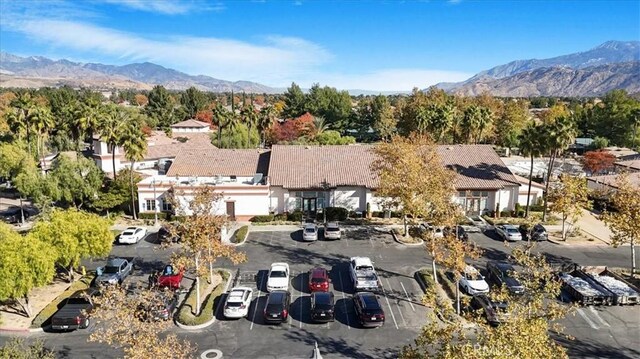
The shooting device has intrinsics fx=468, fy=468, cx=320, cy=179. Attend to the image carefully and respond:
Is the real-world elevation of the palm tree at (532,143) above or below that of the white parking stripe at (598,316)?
above

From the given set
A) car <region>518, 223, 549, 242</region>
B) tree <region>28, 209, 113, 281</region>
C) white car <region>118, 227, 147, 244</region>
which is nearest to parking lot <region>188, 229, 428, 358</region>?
tree <region>28, 209, 113, 281</region>

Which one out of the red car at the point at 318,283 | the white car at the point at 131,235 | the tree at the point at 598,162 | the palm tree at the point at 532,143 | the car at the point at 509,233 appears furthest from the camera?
the tree at the point at 598,162

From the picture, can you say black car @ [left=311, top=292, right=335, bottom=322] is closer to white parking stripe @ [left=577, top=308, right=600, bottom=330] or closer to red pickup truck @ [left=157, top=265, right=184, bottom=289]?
red pickup truck @ [left=157, top=265, right=184, bottom=289]

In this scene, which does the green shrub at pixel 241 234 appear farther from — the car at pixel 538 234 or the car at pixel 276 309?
the car at pixel 538 234

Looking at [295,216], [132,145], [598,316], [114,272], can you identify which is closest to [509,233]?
[598,316]

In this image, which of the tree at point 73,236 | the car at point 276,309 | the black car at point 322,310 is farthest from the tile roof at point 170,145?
the black car at point 322,310

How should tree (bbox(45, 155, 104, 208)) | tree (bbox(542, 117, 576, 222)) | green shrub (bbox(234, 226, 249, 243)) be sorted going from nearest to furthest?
green shrub (bbox(234, 226, 249, 243)), tree (bbox(542, 117, 576, 222)), tree (bbox(45, 155, 104, 208))
